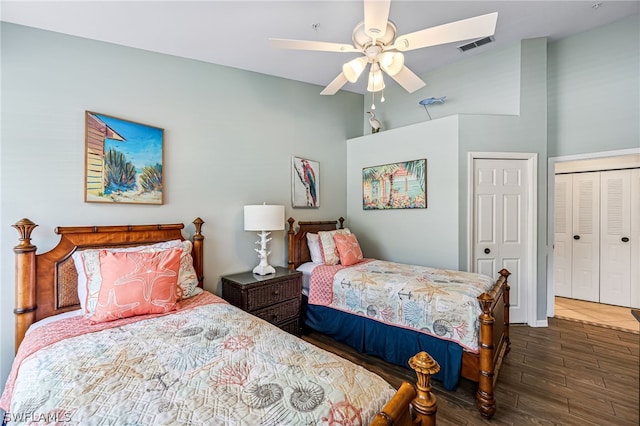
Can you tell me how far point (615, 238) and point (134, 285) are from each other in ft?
19.3

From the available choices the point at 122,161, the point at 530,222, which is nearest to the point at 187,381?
the point at 122,161

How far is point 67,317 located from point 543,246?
183 inches

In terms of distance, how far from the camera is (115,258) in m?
1.79

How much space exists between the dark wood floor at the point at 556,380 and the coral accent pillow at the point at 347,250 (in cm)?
90

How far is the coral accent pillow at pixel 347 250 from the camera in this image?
128 inches

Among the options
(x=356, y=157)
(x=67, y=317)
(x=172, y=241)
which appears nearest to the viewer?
(x=67, y=317)

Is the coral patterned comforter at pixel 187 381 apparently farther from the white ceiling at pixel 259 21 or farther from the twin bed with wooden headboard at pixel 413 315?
the white ceiling at pixel 259 21

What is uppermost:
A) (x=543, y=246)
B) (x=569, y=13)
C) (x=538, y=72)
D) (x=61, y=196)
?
(x=569, y=13)

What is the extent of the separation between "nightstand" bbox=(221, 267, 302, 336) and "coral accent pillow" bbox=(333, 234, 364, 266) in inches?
22.1

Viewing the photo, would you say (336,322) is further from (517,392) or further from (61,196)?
(61,196)

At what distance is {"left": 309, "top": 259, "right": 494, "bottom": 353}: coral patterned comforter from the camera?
81.8 inches

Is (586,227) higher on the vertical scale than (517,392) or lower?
higher

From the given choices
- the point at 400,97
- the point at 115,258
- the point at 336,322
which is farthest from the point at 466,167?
the point at 115,258

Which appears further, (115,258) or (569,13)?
(569,13)
